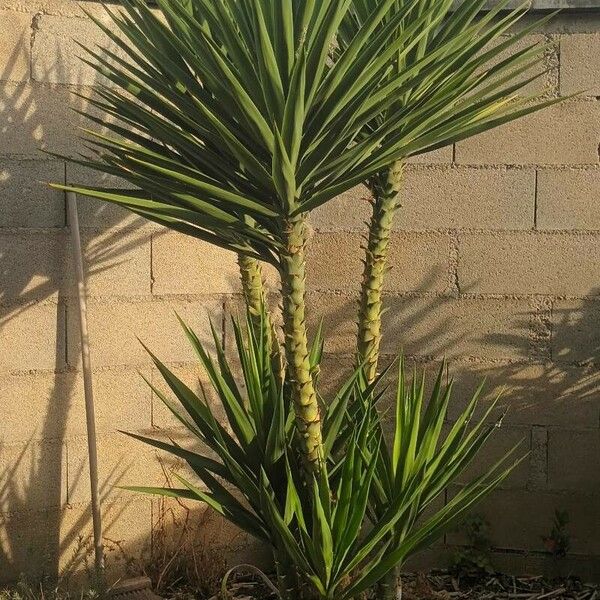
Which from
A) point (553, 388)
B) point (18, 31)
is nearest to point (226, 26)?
Result: point (18, 31)

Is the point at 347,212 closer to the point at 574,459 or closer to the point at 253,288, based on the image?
the point at 253,288

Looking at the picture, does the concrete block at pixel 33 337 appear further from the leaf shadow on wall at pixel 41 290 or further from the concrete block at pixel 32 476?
the concrete block at pixel 32 476

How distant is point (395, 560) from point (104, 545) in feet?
4.21

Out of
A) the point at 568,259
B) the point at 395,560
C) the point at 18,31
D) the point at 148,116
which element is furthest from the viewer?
the point at 568,259

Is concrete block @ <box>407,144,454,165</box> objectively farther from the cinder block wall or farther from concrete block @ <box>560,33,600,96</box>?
concrete block @ <box>560,33,600,96</box>

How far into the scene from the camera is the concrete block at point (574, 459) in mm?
3516

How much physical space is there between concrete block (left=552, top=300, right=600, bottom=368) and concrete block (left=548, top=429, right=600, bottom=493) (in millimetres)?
→ 264

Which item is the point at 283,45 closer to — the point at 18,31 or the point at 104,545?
the point at 18,31

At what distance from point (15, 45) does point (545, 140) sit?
5.91 feet

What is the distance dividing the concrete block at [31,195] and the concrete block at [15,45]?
28cm

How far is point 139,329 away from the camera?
344 centimetres

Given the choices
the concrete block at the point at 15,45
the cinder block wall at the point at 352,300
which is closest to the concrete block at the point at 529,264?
the cinder block wall at the point at 352,300

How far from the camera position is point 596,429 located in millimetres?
3512

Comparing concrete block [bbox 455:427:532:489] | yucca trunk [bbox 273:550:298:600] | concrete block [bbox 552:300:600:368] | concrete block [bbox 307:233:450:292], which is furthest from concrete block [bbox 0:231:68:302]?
concrete block [bbox 552:300:600:368]
